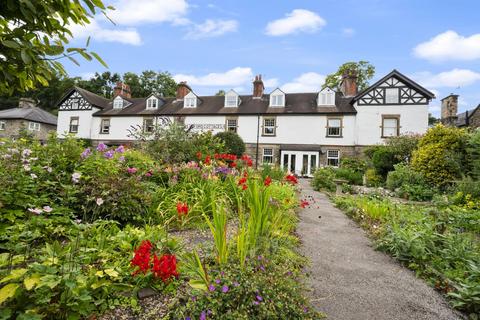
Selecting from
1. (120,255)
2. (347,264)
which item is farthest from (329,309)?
(120,255)

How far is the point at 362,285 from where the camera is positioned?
268 cm

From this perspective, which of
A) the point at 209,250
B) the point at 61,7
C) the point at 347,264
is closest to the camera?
the point at 61,7

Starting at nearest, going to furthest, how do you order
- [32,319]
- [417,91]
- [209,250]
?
[32,319] < [209,250] < [417,91]

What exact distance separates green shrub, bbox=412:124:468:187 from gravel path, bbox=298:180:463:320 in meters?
6.89

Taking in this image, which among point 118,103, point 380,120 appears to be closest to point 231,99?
point 118,103

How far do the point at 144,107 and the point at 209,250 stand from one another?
24.9 meters

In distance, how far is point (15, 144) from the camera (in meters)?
3.88

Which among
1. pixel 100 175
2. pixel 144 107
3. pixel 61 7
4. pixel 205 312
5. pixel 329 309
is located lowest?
pixel 329 309

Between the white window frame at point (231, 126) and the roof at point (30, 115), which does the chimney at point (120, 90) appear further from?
the white window frame at point (231, 126)

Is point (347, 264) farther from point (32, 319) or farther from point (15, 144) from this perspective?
point (15, 144)

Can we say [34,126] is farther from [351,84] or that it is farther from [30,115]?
[351,84]

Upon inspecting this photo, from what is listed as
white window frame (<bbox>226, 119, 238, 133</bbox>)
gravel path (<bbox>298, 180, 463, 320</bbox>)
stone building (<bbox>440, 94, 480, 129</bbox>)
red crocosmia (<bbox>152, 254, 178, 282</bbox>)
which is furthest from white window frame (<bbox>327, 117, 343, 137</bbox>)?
red crocosmia (<bbox>152, 254, 178, 282</bbox>)

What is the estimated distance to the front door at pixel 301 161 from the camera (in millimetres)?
19359

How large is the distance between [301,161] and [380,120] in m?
6.40
